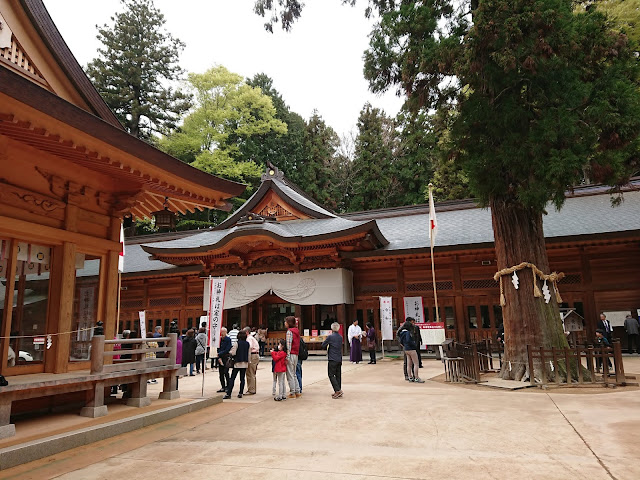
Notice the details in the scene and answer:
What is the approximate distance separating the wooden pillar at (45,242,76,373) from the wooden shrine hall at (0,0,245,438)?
15 millimetres

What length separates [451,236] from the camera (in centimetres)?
1555

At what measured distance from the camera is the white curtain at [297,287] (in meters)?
15.5

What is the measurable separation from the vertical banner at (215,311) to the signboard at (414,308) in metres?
8.48

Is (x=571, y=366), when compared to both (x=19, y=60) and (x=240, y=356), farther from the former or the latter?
(x=19, y=60)

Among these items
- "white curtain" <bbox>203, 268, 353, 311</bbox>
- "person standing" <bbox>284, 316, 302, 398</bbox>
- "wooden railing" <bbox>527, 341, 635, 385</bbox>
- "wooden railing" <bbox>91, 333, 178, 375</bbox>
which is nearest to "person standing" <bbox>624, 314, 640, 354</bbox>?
"wooden railing" <bbox>527, 341, 635, 385</bbox>

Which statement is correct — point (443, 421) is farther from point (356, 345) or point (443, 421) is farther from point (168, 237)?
point (168, 237)

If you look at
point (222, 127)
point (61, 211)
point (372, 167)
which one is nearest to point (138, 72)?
Answer: point (222, 127)

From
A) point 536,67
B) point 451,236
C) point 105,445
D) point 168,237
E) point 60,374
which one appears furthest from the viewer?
point 168,237

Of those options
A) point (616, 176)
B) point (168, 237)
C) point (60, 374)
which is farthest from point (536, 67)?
point (168, 237)

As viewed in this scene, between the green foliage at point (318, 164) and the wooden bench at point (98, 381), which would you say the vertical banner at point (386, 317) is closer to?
the wooden bench at point (98, 381)

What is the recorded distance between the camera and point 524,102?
8359 mm

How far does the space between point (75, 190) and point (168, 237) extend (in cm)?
1915

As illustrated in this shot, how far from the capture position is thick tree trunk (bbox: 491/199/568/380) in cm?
843

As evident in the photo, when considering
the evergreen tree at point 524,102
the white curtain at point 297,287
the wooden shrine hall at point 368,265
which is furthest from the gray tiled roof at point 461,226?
the evergreen tree at point 524,102
